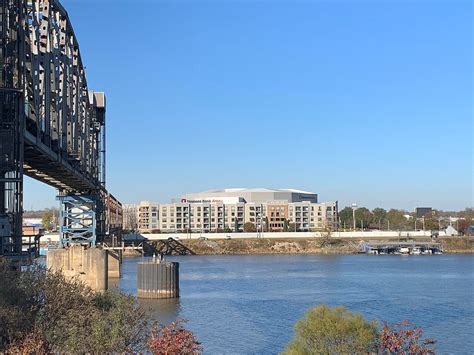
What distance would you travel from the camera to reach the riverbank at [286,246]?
487 feet

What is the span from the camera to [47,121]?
4272 cm

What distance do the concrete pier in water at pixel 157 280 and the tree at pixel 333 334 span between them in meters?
40.1

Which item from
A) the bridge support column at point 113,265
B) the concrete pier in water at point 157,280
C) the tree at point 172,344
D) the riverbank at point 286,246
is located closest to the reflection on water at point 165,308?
the concrete pier in water at point 157,280

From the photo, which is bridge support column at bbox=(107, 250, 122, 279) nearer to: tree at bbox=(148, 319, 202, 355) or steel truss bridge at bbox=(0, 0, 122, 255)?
steel truss bridge at bbox=(0, 0, 122, 255)

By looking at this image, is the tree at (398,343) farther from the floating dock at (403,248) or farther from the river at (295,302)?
the floating dock at (403,248)

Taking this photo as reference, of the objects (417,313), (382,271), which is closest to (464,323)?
(417,313)

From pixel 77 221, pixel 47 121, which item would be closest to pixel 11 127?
pixel 47 121

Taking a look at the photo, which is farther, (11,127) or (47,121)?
(47,121)

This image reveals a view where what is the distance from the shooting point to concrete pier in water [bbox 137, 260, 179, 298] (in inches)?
2298

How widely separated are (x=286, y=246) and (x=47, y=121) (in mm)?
111326

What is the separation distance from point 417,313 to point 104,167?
4969 centimetres

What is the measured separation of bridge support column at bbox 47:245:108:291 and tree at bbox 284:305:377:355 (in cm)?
4421

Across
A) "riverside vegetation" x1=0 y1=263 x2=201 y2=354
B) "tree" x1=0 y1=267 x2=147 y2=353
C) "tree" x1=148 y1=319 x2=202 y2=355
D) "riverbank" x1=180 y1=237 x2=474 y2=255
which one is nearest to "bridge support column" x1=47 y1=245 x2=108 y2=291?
"riverside vegetation" x1=0 y1=263 x2=201 y2=354

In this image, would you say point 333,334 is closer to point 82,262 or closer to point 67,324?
point 67,324
